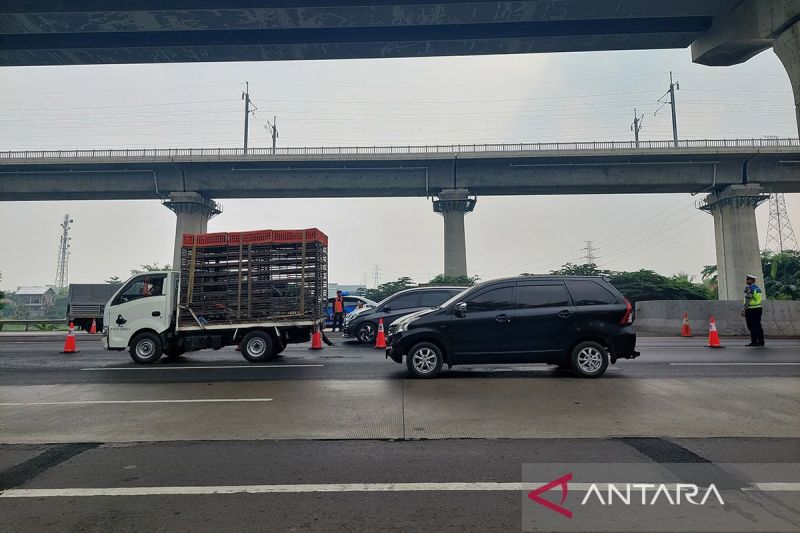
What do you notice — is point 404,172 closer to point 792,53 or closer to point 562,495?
point 792,53

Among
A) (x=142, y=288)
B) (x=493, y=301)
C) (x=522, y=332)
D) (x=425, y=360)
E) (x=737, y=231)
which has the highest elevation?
(x=737, y=231)

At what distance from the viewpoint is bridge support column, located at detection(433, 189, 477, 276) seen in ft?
127

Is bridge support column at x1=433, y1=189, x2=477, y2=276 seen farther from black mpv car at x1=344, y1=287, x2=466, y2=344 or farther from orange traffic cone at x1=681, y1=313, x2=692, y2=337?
black mpv car at x1=344, y1=287, x2=466, y2=344

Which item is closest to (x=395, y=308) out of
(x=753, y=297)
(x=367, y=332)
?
(x=367, y=332)

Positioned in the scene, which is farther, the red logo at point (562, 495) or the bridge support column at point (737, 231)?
the bridge support column at point (737, 231)

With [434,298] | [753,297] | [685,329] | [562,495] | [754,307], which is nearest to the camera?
[562,495]

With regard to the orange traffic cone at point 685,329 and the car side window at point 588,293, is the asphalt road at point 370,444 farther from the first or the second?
the orange traffic cone at point 685,329

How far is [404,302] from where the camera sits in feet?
51.2

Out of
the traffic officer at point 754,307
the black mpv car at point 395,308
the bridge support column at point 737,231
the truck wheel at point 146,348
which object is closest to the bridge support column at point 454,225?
the bridge support column at point 737,231

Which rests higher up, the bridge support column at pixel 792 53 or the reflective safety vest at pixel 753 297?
the bridge support column at pixel 792 53

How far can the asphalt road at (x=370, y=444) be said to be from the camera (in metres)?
3.56

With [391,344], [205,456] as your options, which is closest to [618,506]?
[205,456]

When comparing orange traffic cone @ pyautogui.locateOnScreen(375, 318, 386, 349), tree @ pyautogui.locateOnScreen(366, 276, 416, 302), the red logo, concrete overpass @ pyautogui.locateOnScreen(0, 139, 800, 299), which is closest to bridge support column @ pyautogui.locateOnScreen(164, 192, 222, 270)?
concrete overpass @ pyautogui.locateOnScreen(0, 139, 800, 299)

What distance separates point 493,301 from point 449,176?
1202 inches
